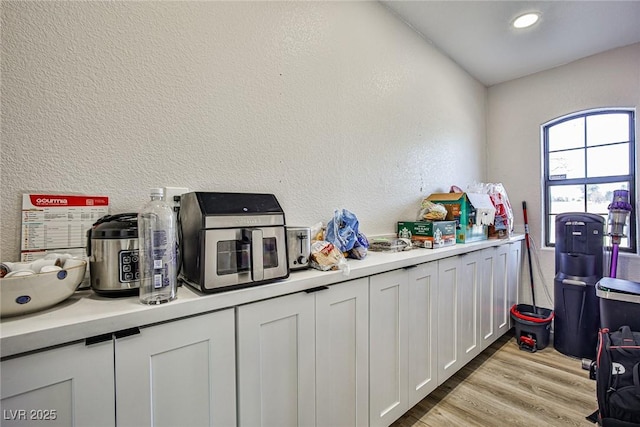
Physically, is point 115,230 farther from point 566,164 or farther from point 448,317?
point 566,164

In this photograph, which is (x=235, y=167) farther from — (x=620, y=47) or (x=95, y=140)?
(x=620, y=47)

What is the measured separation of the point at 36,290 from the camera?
72 cm

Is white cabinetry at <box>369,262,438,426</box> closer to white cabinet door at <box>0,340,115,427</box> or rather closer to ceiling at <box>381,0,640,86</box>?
white cabinet door at <box>0,340,115,427</box>

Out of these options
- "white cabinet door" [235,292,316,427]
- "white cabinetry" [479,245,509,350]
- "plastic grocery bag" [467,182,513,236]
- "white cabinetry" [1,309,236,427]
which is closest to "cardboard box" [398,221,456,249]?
"white cabinetry" [479,245,509,350]

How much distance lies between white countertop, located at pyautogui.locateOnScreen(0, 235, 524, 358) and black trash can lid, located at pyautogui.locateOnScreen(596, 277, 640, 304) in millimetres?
1948

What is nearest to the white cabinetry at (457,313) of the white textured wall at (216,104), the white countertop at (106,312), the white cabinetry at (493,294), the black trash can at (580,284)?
the white cabinetry at (493,294)

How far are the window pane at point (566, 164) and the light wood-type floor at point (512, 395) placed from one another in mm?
1750

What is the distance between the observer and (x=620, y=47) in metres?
2.55

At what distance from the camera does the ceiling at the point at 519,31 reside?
207 cm

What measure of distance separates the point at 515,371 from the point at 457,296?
89cm

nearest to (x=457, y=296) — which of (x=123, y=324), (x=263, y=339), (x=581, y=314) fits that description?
(x=581, y=314)

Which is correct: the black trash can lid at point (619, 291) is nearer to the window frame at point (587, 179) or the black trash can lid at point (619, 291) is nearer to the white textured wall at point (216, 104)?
the window frame at point (587, 179)

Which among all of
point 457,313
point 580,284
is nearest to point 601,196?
point 580,284

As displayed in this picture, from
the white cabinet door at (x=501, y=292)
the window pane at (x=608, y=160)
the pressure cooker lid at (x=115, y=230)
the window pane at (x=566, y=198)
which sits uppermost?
the window pane at (x=608, y=160)
